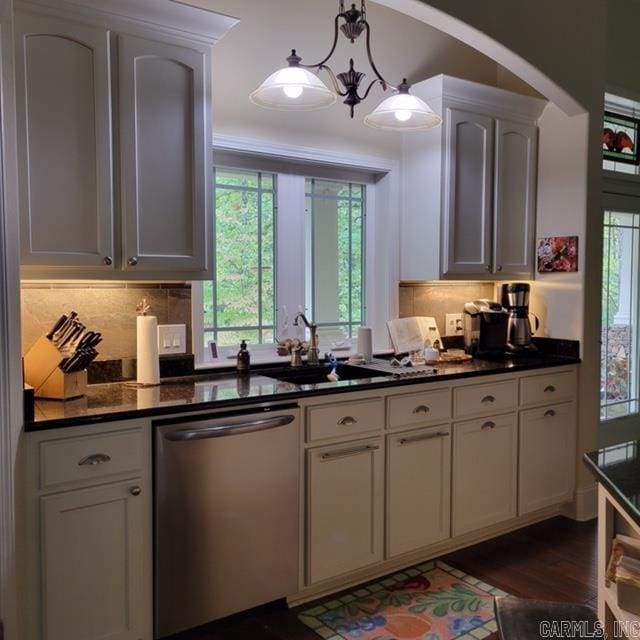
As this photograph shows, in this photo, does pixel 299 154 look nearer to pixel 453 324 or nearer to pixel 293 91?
pixel 293 91

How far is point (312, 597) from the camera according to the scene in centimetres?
268

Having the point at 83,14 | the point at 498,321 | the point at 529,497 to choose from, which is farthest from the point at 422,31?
the point at 529,497

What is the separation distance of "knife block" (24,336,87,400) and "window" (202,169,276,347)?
85cm

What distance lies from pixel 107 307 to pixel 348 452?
1229 millimetres

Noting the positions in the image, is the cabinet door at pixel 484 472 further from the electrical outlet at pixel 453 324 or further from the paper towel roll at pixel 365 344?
the electrical outlet at pixel 453 324

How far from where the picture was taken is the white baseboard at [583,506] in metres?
3.59

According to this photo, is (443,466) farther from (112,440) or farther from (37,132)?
(37,132)

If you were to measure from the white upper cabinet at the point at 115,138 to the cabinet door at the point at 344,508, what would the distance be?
1.00 m

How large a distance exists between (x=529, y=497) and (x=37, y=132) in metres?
2.97

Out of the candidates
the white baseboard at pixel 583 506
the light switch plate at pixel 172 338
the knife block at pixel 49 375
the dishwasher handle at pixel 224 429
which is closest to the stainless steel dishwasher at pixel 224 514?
the dishwasher handle at pixel 224 429

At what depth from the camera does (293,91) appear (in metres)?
2.49

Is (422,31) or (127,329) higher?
(422,31)

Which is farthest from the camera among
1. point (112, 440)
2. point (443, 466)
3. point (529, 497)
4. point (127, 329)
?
point (529, 497)

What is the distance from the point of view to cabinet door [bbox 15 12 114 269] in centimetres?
214
